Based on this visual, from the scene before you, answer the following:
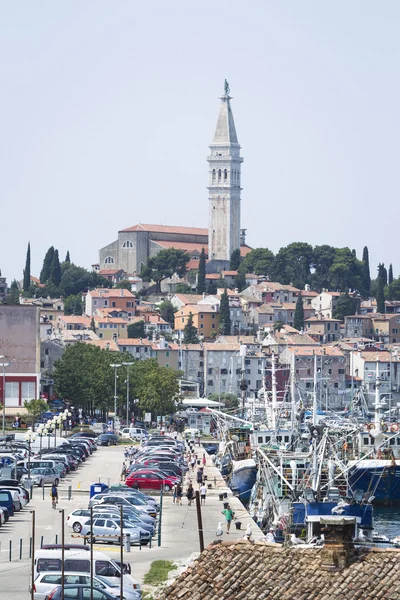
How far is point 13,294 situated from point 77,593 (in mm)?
149499

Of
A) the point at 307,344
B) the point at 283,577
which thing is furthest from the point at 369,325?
the point at 283,577

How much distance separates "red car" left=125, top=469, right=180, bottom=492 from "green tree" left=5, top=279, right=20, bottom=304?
10538 centimetres

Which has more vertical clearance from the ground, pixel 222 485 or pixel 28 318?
pixel 28 318

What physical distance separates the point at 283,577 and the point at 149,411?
9769 centimetres

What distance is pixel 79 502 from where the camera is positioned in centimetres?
5012

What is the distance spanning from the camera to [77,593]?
95.1ft

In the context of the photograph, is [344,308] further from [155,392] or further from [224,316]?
[155,392]

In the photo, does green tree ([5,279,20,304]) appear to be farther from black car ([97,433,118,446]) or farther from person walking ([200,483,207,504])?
person walking ([200,483,207,504])

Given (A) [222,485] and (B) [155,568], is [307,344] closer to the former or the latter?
(A) [222,485]

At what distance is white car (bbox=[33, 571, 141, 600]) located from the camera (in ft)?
97.5

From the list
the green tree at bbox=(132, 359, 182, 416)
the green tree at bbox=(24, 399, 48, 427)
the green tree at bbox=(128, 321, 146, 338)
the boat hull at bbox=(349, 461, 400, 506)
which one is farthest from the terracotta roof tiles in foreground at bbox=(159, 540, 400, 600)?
the green tree at bbox=(128, 321, 146, 338)

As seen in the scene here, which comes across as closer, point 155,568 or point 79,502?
point 155,568

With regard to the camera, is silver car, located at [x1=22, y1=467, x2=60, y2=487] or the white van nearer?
the white van

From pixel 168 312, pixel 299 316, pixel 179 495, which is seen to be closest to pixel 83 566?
pixel 179 495
